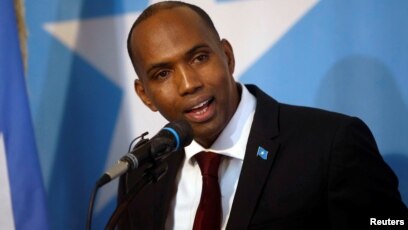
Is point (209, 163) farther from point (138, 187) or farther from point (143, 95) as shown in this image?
point (138, 187)

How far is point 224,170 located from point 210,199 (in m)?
0.12

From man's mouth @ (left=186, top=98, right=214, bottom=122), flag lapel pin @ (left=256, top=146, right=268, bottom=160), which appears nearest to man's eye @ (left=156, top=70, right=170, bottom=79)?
man's mouth @ (left=186, top=98, right=214, bottom=122)

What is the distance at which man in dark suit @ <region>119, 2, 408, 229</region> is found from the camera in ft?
4.12

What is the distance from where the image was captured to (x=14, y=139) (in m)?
1.70

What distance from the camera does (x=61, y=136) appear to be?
214cm

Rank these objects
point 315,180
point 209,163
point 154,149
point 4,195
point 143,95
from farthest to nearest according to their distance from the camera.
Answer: point 4,195 → point 143,95 → point 209,163 → point 315,180 → point 154,149

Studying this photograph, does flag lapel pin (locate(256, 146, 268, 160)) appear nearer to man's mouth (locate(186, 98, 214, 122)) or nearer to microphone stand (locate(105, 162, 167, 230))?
man's mouth (locate(186, 98, 214, 122))

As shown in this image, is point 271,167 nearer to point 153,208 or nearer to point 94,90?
point 153,208

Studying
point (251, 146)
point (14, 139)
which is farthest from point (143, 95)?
point (14, 139)

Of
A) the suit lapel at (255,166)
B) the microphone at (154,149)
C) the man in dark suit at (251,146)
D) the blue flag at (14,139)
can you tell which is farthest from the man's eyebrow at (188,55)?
the blue flag at (14,139)

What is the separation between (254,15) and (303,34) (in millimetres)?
222

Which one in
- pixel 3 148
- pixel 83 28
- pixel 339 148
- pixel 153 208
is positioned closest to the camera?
pixel 339 148

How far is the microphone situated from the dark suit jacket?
12.3 inches

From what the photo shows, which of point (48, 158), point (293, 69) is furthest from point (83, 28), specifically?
point (293, 69)
